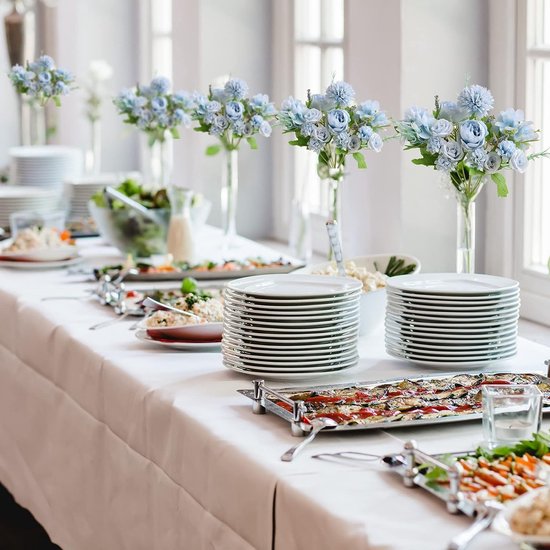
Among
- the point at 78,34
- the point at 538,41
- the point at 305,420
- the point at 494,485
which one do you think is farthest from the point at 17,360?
the point at 78,34

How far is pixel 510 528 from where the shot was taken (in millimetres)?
1111

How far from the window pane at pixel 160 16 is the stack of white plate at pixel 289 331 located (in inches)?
141

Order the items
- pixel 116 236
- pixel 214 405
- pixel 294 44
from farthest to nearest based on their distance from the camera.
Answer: pixel 294 44 < pixel 116 236 < pixel 214 405

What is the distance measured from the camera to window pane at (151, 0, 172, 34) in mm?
5285

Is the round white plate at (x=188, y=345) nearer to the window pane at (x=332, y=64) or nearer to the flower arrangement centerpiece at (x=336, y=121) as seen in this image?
the flower arrangement centerpiece at (x=336, y=121)

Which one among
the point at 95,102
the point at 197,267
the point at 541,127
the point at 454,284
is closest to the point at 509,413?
the point at 454,284

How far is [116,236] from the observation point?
3160 millimetres

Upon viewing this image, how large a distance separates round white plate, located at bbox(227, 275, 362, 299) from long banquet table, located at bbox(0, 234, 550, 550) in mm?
136

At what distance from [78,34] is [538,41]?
3174mm

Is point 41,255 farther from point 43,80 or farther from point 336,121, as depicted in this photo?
point 336,121

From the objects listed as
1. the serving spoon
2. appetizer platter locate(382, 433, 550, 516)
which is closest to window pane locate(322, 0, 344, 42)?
the serving spoon

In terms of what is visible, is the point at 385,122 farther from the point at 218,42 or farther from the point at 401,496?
the point at 218,42

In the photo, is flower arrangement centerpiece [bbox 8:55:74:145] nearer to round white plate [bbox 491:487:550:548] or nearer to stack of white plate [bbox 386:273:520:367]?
stack of white plate [bbox 386:273:520:367]

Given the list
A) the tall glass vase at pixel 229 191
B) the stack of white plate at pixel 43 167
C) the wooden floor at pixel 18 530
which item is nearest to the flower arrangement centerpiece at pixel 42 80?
the tall glass vase at pixel 229 191
